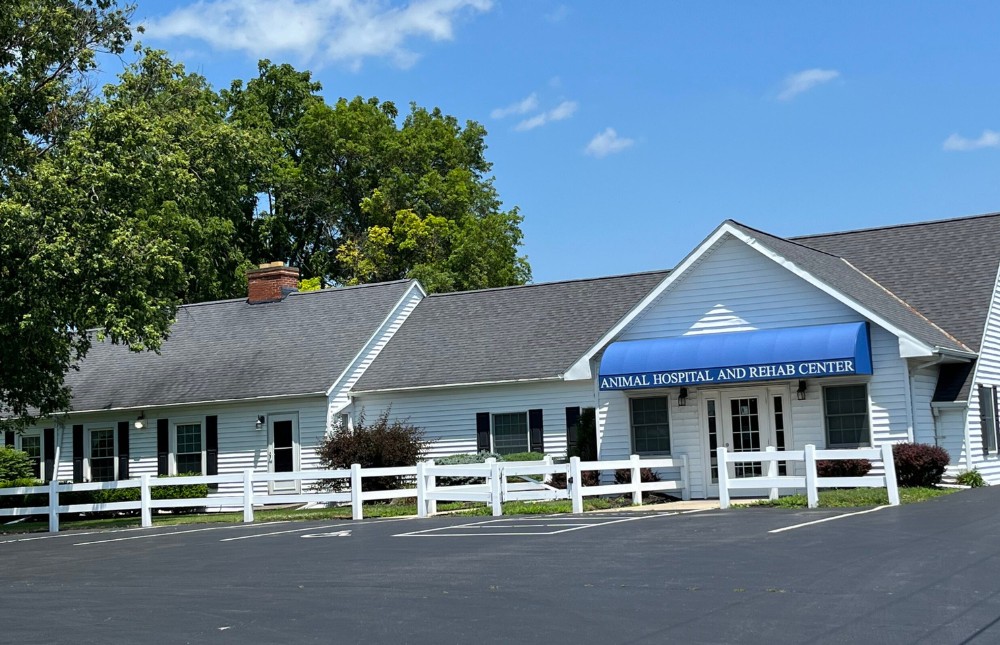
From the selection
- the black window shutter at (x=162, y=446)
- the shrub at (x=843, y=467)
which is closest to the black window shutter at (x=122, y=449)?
the black window shutter at (x=162, y=446)

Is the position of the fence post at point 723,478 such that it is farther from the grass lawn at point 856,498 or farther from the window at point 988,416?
the window at point 988,416

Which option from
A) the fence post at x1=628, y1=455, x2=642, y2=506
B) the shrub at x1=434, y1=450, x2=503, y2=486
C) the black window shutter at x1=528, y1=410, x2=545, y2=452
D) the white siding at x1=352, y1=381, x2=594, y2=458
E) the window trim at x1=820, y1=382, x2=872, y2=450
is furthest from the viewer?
the black window shutter at x1=528, y1=410, x2=545, y2=452

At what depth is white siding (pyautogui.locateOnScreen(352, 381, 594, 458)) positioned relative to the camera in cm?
3203

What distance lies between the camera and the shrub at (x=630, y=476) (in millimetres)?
27766

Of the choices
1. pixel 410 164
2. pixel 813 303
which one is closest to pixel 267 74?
pixel 410 164

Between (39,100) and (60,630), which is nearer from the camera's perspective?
(60,630)

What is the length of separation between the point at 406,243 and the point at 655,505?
99.0ft

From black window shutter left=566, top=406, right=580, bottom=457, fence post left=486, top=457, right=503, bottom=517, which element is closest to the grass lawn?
fence post left=486, top=457, right=503, bottom=517

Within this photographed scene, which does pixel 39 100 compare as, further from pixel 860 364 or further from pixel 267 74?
pixel 267 74

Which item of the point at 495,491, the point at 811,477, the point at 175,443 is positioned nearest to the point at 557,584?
the point at 811,477

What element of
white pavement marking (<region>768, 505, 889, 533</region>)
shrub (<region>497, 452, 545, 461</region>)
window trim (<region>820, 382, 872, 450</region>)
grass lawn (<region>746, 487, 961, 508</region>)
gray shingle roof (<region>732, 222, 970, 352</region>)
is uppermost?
gray shingle roof (<region>732, 222, 970, 352</region>)

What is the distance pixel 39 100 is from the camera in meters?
28.6

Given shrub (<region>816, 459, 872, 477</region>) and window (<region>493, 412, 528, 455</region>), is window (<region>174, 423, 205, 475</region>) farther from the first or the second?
A: shrub (<region>816, 459, 872, 477</region>)

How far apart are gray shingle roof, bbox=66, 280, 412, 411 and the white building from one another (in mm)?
74
